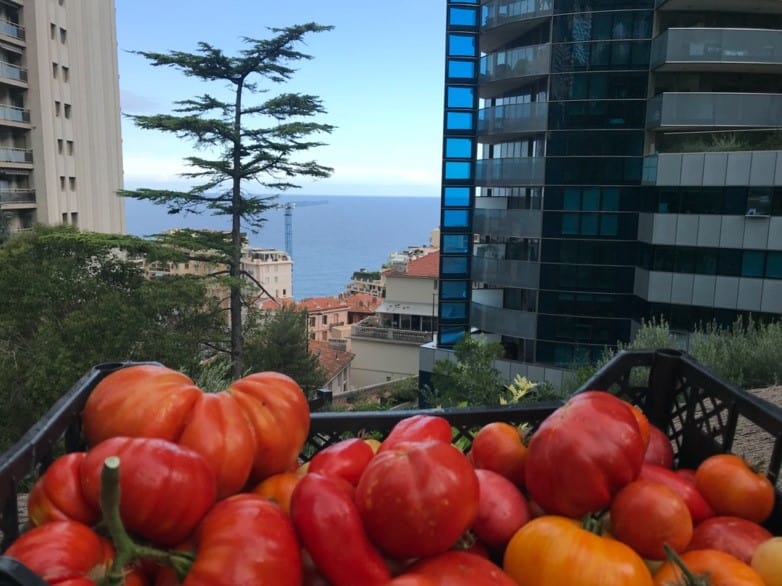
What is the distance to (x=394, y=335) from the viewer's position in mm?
36188

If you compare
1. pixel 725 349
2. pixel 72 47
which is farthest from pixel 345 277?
pixel 725 349

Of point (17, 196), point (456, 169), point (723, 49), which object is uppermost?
point (723, 49)

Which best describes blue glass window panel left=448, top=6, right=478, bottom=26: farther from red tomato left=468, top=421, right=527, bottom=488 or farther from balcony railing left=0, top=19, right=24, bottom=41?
red tomato left=468, top=421, right=527, bottom=488

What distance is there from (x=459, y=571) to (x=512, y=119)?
19.1 meters

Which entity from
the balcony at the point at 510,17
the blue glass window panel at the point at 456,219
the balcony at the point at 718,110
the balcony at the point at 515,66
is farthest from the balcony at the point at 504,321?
the balcony at the point at 510,17

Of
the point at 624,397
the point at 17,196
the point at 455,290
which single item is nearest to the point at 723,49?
the point at 455,290

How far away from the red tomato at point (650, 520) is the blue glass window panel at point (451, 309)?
20.8 m

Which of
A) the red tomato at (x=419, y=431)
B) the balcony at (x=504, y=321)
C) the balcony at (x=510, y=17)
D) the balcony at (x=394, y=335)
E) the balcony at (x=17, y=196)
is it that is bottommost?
the balcony at (x=394, y=335)

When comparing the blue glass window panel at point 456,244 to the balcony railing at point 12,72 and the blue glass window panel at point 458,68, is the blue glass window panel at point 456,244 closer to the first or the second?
the blue glass window panel at point 458,68

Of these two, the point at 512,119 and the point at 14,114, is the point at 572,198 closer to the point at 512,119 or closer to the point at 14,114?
the point at 512,119

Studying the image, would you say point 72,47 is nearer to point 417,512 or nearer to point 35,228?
point 35,228

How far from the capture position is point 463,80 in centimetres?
2092

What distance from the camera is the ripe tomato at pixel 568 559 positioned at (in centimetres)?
135

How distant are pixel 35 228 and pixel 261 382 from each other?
640 inches
